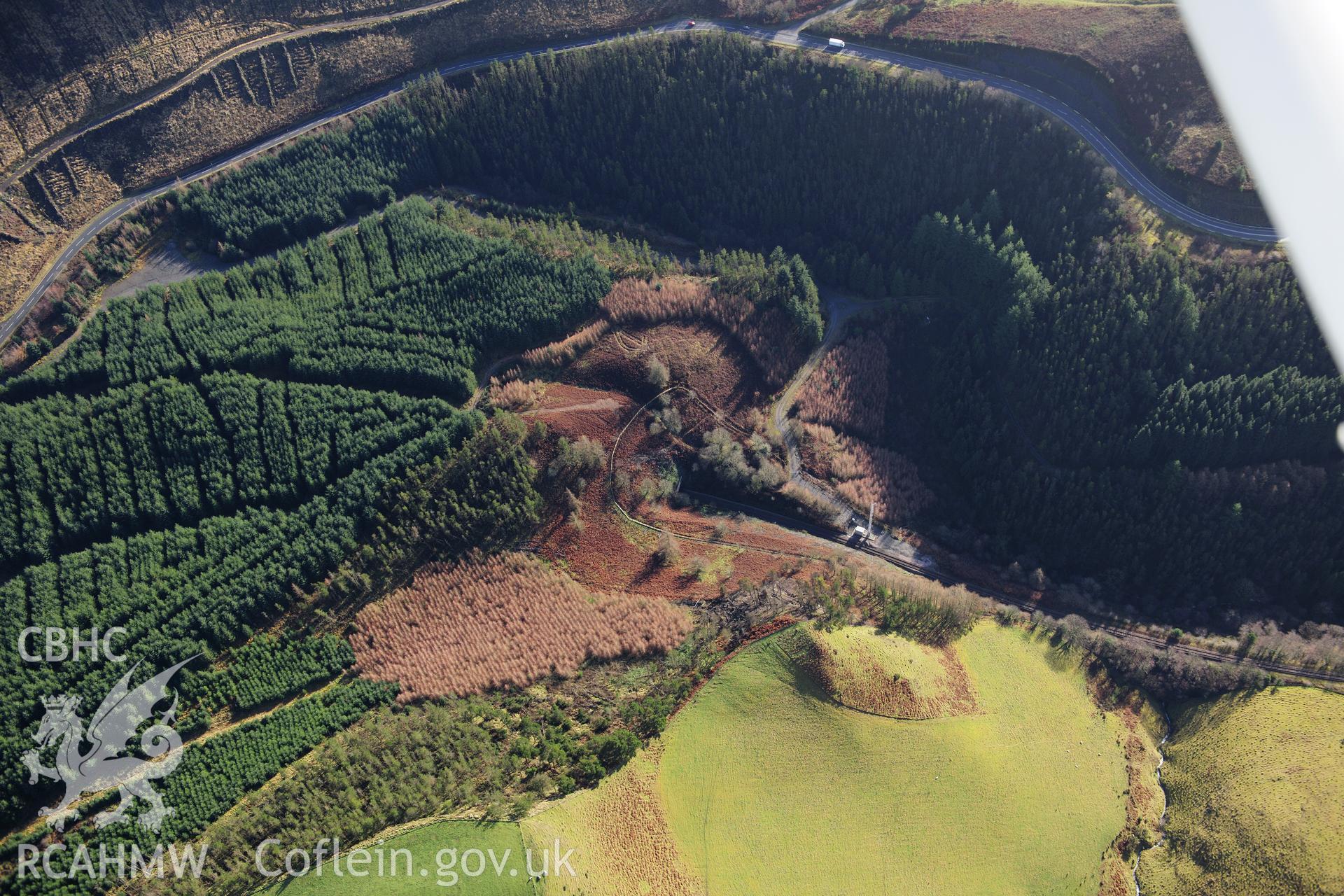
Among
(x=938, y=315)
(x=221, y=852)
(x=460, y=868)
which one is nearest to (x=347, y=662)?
(x=221, y=852)

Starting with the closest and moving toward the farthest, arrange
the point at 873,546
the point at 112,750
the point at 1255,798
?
the point at 112,750 → the point at 1255,798 → the point at 873,546

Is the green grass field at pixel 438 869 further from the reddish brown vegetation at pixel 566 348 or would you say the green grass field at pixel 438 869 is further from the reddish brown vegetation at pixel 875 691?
the reddish brown vegetation at pixel 566 348

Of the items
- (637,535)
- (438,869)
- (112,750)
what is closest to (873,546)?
(637,535)

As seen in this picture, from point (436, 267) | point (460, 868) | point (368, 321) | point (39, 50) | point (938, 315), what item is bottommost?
point (460, 868)

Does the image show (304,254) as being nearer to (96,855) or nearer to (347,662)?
(347,662)

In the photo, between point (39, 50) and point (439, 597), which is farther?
point (39, 50)

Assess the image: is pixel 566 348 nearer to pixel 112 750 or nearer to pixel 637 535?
pixel 637 535
